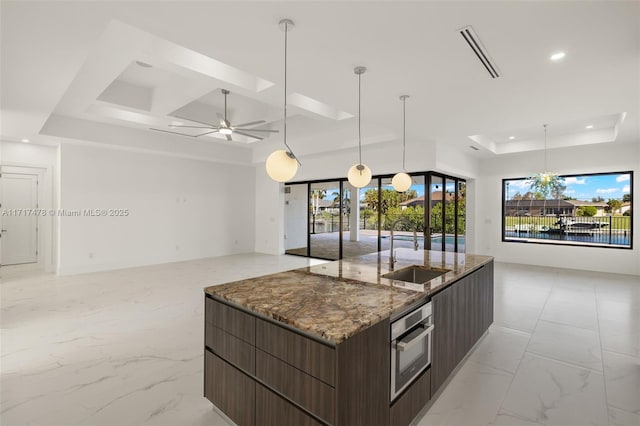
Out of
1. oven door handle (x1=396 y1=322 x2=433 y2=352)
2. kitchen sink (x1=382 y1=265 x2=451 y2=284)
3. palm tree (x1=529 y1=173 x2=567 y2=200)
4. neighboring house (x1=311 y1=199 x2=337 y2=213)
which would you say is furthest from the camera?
neighboring house (x1=311 y1=199 x2=337 y2=213)

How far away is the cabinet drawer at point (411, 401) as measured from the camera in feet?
5.74

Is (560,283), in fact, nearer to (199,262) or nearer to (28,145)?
(199,262)

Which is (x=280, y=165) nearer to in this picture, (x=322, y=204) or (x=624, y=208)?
(x=322, y=204)

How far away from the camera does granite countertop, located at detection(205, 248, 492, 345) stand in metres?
1.49

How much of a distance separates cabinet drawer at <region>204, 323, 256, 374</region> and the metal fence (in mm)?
8249

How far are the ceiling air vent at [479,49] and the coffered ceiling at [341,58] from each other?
45 mm

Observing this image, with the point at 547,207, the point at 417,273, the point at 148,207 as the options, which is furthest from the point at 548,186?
the point at 148,207

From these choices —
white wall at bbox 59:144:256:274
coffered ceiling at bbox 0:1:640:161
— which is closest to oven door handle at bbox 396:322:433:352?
coffered ceiling at bbox 0:1:640:161

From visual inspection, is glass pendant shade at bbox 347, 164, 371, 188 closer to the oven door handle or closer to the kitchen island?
the kitchen island

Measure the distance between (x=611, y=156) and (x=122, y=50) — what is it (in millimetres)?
8910

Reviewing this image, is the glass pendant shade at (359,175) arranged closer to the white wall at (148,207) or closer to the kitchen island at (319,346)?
the kitchen island at (319,346)

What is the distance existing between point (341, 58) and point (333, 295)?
2.20 meters

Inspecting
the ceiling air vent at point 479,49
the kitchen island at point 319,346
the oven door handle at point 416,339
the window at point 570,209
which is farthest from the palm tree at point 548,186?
the oven door handle at point 416,339

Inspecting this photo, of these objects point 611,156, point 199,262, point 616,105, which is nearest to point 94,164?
point 199,262
